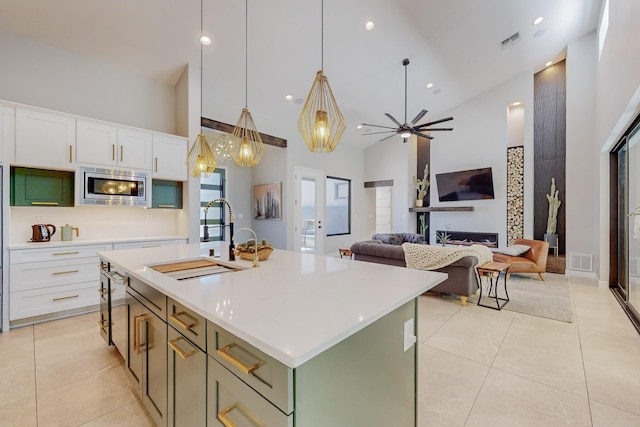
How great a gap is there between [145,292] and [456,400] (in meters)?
2.13

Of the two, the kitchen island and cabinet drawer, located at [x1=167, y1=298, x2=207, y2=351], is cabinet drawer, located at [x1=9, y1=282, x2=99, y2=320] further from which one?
cabinet drawer, located at [x1=167, y1=298, x2=207, y2=351]

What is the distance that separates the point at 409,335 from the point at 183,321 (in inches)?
43.0

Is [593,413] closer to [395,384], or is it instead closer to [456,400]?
[456,400]

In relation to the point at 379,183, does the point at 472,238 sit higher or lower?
lower

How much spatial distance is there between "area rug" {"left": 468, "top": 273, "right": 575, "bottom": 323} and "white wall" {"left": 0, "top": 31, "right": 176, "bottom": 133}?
5567mm

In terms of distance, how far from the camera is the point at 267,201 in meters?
6.92

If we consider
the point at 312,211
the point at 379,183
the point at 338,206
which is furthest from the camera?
the point at 379,183

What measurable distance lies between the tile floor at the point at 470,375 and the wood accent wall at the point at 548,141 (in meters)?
3.36

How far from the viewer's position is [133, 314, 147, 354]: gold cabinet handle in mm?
1723

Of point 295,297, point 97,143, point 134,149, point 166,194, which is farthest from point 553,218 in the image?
point 97,143

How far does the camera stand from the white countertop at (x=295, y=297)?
0.87m

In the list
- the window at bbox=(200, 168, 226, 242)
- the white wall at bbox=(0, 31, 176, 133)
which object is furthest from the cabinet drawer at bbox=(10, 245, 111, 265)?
the window at bbox=(200, 168, 226, 242)

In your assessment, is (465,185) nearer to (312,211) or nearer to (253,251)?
(312,211)

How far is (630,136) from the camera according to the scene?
351 centimetres
